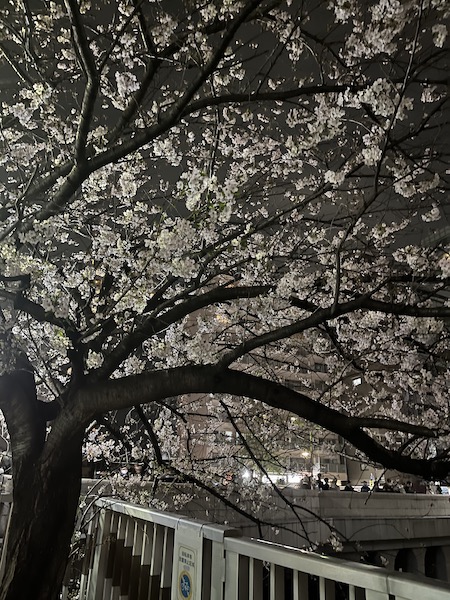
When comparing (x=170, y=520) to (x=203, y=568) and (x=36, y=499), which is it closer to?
(x=203, y=568)

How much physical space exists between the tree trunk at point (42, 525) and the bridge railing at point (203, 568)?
36 centimetres

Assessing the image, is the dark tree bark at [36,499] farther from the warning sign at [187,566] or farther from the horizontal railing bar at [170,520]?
the warning sign at [187,566]

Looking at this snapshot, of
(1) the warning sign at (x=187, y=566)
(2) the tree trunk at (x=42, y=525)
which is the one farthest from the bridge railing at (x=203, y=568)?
(2) the tree trunk at (x=42, y=525)

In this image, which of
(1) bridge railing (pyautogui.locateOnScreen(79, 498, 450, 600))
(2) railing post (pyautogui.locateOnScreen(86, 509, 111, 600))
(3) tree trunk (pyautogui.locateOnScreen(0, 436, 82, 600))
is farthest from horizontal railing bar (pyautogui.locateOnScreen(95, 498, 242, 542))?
(3) tree trunk (pyautogui.locateOnScreen(0, 436, 82, 600))

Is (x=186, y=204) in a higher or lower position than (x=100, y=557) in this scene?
higher

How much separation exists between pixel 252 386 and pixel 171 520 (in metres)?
1.65

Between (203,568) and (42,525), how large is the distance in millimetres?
2144

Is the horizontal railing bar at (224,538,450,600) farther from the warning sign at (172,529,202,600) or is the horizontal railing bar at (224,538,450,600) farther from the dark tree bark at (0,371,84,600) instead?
the dark tree bark at (0,371,84,600)

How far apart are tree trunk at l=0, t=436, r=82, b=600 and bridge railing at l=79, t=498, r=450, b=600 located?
0.36 m

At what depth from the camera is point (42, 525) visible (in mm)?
4117

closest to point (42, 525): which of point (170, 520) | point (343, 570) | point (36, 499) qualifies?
point (36, 499)

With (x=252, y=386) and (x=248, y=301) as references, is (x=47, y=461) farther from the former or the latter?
(x=248, y=301)

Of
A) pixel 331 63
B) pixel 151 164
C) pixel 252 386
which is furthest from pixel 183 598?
pixel 151 164

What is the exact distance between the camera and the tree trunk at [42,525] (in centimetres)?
395
